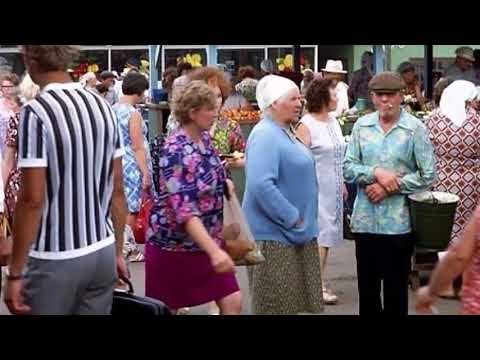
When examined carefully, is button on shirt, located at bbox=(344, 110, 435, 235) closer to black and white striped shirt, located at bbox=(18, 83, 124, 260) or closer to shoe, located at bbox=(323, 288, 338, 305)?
shoe, located at bbox=(323, 288, 338, 305)

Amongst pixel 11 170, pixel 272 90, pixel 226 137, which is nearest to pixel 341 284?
pixel 226 137

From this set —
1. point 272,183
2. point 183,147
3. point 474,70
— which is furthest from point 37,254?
point 474,70

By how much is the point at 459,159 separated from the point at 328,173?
0.97 meters

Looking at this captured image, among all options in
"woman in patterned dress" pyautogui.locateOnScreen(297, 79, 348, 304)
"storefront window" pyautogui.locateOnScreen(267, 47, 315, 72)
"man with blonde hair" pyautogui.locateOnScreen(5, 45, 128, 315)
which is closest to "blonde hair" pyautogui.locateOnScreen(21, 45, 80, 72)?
"man with blonde hair" pyautogui.locateOnScreen(5, 45, 128, 315)

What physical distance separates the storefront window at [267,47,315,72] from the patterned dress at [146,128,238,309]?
44.6 feet

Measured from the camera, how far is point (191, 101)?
5.61 metres

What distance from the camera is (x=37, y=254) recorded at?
4.36m

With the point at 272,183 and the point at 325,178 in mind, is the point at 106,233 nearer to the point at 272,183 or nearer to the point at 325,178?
the point at 272,183

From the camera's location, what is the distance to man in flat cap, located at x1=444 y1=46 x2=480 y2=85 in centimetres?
1210

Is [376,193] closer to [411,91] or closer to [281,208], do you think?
[281,208]

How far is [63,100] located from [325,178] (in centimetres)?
381

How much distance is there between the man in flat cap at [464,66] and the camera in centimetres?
1210

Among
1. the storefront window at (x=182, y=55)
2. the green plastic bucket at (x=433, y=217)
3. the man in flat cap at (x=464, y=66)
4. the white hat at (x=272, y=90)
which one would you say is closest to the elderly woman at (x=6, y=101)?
the white hat at (x=272, y=90)

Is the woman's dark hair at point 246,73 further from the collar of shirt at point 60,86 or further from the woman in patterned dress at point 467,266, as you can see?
the woman in patterned dress at point 467,266
